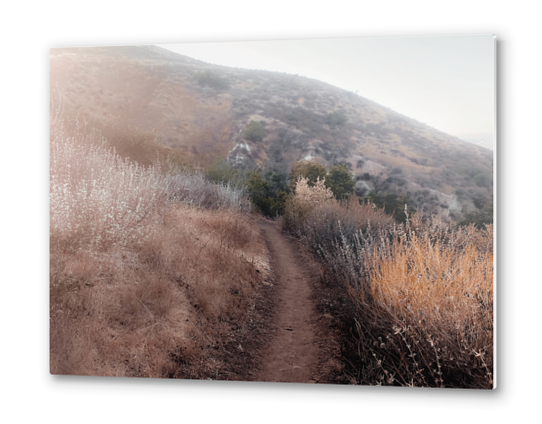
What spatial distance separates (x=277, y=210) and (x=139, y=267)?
148cm

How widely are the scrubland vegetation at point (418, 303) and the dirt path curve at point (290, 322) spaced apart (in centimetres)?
35

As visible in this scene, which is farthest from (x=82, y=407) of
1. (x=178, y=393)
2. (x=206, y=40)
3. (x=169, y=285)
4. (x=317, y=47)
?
(x=317, y=47)

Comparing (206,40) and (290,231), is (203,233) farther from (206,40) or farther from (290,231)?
(206,40)

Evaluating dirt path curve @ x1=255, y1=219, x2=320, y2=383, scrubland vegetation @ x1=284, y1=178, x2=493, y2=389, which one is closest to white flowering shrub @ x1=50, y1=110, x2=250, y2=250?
dirt path curve @ x1=255, y1=219, x2=320, y2=383

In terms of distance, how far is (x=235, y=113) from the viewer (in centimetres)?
425

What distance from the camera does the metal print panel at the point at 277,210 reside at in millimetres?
3549

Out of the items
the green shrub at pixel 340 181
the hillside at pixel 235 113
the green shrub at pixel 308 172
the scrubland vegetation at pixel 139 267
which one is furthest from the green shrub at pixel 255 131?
the green shrub at pixel 340 181

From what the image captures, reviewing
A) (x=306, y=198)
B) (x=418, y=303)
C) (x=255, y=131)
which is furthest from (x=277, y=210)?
(x=418, y=303)

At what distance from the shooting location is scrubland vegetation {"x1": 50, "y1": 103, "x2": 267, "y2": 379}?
3738mm

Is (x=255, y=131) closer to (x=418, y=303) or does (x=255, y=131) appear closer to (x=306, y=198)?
(x=306, y=198)

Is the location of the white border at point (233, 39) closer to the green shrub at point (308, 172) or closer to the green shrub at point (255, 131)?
the green shrub at point (255, 131)

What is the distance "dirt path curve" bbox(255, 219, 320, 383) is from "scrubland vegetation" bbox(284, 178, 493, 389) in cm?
35

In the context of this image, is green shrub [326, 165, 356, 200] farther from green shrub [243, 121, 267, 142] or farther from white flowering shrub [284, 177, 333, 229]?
green shrub [243, 121, 267, 142]

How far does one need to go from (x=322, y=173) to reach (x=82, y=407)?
3.29 m
